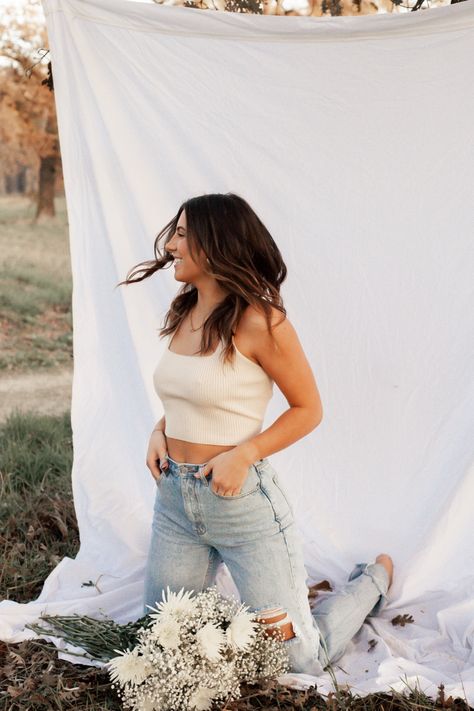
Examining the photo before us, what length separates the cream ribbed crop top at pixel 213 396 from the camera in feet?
7.84

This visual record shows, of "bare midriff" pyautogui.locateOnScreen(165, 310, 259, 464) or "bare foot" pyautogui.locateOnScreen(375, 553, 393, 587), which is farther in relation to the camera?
"bare foot" pyautogui.locateOnScreen(375, 553, 393, 587)

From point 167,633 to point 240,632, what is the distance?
20cm

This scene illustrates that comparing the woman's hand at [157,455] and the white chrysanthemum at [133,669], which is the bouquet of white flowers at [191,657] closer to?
the white chrysanthemum at [133,669]

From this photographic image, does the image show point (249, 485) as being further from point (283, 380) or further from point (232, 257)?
point (232, 257)

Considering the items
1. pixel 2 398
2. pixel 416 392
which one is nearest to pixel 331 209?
pixel 416 392

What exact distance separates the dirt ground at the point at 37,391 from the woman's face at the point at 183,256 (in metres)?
4.62

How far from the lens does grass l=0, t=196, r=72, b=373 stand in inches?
355

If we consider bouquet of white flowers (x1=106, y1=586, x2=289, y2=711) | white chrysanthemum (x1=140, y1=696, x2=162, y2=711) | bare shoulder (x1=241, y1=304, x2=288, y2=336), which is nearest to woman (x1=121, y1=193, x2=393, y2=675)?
bare shoulder (x1=241, y1=304, x2=288, y2=336)

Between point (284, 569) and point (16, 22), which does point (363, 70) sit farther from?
point (16, 22)

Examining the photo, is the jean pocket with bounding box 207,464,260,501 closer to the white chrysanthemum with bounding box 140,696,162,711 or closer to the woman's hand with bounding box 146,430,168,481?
the woman's hand with bounding box 146,430,168,481

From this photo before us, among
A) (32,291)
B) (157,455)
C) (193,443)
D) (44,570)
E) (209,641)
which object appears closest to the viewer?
(209,641)

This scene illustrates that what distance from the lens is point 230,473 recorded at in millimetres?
2342

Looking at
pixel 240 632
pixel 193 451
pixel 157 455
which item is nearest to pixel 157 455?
pixel 157 455

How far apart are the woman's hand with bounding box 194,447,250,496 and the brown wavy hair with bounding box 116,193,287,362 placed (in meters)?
0.28
